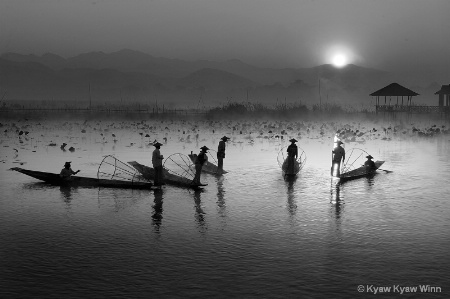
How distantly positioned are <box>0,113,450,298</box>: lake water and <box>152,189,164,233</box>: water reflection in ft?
0.12

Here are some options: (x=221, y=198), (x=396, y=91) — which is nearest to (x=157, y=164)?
(x=221, y=198)

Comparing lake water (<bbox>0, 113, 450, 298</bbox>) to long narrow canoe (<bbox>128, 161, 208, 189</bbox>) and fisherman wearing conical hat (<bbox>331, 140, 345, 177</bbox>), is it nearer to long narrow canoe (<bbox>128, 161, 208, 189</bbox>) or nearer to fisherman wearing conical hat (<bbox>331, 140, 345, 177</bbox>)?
long narrow canoe (<bbox>128, 161, 208, 189</bbox>)

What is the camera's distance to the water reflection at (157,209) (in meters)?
15.2

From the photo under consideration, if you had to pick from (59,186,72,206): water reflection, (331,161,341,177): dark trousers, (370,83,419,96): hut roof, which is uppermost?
(370,83,419,96): hut roof

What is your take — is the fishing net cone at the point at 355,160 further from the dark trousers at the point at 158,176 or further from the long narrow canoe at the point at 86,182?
the long narrow canoe at the point at 86,182

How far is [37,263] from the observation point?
38.0 ft

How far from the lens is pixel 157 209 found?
57.2ft

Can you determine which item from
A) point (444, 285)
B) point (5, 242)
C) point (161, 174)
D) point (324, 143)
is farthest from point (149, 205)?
point (324, 143)

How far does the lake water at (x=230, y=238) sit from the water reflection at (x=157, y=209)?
0.12 ft

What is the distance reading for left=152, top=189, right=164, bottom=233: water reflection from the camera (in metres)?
15.2

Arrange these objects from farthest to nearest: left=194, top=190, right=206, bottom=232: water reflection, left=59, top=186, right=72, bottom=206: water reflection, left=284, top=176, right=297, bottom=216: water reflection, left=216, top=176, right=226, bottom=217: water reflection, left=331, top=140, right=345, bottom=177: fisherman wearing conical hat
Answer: left=331, top=140, right=345, bottom=177: fisherman wearing conical hat < left=59, top=186, right=72, bottom=206: water reflection < left=284, top=176, right=297, bottom=216: water reflection < left=216, top=176, right=226, bottom=217: water reflection < left=194, top=190, right=206, bottom=232: water reflection

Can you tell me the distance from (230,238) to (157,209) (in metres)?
4.49

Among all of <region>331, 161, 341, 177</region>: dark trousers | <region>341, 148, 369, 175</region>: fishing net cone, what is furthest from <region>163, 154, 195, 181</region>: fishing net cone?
<region>341, 148, 369, 175</region>: fishing net cone


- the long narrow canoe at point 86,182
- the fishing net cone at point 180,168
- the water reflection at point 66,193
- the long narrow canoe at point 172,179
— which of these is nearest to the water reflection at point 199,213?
the long narrow canoe at point 172,179
